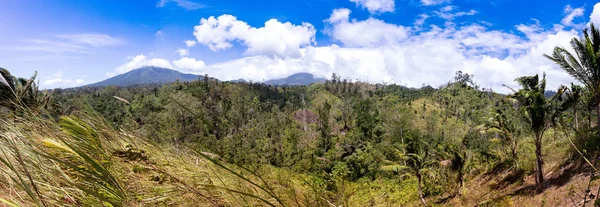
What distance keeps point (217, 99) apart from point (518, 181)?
216 ft

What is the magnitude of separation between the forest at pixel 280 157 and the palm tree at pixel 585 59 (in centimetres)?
3

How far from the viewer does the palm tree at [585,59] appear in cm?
973

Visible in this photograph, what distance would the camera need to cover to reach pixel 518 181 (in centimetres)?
1584

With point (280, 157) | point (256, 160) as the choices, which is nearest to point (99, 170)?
point (256, 160)

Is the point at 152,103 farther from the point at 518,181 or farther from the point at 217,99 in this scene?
the point at 518,181

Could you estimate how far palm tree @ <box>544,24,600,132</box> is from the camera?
31.9 feet

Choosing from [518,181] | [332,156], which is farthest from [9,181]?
Result: [332,156]

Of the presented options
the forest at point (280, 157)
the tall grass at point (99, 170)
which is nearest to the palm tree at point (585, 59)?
the forest at point (280, 157)

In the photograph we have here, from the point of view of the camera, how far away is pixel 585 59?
10070 millimetres

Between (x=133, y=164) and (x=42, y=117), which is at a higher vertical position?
(x=42, y=117)

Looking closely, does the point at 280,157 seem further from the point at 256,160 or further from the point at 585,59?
the point at 585,59

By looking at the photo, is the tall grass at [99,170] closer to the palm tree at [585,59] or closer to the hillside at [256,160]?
the hillside at [256,160]

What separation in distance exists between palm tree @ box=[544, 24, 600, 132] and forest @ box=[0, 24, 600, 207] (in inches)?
1.4

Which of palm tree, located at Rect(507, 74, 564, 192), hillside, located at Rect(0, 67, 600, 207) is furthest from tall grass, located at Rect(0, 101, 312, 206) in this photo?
palm tree, located at Rect(507, 74, 564, 192)
